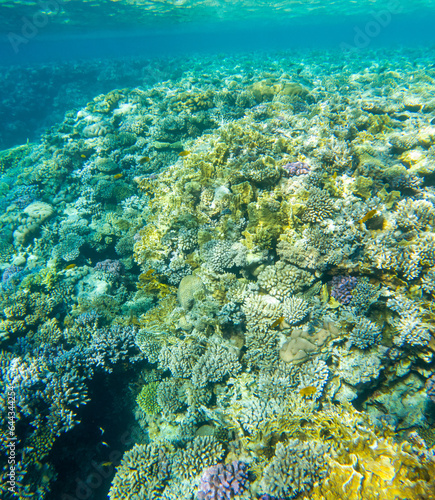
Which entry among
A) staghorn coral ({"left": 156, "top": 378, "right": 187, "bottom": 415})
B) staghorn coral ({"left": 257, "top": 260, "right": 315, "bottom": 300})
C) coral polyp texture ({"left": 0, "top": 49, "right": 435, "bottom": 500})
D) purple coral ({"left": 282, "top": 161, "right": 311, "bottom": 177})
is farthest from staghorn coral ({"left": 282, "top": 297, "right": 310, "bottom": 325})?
purple coral ({"left": 282, "top": 161, "right": 311, "bottom": 177})

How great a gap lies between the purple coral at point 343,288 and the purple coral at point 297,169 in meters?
2.99

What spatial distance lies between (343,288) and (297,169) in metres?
3.33

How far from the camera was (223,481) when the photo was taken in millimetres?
3734

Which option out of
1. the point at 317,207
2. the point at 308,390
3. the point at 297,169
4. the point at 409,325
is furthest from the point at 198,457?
the point at 297,169

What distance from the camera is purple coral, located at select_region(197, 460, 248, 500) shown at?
3.66 meters

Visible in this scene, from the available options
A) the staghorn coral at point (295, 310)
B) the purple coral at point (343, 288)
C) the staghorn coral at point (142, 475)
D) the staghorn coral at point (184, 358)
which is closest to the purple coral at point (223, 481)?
the staghorn coral at point (142, 475)

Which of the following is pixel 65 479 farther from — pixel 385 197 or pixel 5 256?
pixel 385 197

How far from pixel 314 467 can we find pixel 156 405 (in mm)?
3522

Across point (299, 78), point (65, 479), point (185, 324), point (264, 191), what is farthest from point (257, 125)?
point (299, 78)

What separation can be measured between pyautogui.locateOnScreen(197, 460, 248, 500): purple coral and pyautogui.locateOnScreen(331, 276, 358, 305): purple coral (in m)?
3.34

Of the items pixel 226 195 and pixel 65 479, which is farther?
pixel 226 195

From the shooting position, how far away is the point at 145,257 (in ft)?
22.8

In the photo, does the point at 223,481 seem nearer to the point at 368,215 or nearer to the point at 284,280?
the point at 284,280

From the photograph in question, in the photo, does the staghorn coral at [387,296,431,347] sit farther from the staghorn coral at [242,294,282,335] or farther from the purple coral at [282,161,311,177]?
the purple coral at [282,161,311,177]
